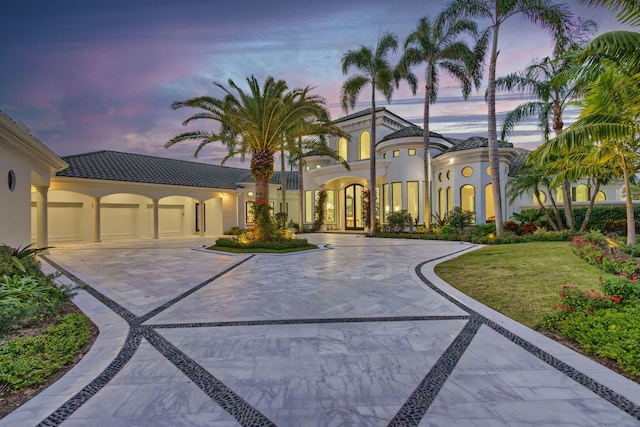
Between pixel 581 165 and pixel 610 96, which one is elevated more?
pixel 610 96

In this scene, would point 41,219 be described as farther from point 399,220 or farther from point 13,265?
point 399,220

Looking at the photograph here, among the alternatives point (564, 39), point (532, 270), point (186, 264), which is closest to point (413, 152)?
point (564, 39)

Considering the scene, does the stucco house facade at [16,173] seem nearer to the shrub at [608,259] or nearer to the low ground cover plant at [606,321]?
the low ground cover plant at [606,321]

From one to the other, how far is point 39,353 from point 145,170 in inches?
833

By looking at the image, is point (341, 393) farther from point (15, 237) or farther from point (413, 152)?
point (413, 152)

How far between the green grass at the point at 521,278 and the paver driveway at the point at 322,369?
597 mm

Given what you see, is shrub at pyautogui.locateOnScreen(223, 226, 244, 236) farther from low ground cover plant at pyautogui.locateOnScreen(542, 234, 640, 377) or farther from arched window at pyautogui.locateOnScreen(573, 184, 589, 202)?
arched window at pyautogui.locateOnScreen(573, 184, 589, 202)

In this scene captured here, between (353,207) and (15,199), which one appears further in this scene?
(353,207)

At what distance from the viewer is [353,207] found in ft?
87.4

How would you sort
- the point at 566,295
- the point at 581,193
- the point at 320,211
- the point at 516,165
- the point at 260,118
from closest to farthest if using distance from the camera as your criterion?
the point at 566,295
the point at 260,118
the point at 581,193
the point at 516,165
the point at 320,211

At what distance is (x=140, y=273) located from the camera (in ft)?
28.7

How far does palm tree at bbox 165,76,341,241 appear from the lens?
45.0ft

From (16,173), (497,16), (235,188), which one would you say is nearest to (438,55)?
(497,16)

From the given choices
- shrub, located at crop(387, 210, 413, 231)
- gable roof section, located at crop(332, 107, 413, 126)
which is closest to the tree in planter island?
gable roof section, located at crop(332, 107, 413, 126)
